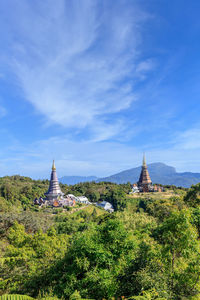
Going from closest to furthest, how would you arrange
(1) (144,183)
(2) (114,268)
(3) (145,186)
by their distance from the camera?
(2) (114,268) < (3) (145,186) < (1) (144,183)

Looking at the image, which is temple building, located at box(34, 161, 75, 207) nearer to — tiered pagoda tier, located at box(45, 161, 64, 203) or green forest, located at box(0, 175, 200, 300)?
tiered pagoda tier, located at box(45, 161, 64, 203)

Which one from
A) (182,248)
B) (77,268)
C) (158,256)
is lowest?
(77,268)

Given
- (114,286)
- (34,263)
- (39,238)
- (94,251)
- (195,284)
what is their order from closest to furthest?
(195,284) < (114,286) < (94,251) < (34,263) < (39,238)

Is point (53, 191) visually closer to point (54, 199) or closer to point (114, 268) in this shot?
point (54, 199)

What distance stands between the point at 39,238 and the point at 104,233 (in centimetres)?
793

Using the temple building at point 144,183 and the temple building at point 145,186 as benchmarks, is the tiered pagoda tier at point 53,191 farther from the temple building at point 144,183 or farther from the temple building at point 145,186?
the temple building at point 144,183

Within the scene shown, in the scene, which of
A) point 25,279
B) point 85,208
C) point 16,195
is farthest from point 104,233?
point 16,195

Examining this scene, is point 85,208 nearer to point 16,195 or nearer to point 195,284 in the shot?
point 16,195

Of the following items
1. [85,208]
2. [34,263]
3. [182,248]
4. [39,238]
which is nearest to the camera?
[182,248]

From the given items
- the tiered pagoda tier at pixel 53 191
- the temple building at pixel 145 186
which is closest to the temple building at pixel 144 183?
the temple building at pixel 145 186

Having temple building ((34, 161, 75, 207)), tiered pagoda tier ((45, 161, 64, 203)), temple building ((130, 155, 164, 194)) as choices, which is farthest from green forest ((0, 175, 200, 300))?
temple building ((130, 155, 164, 194))

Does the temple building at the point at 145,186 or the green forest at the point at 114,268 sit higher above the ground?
the temple building at the point at 145,186

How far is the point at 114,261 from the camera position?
9539 millimetres

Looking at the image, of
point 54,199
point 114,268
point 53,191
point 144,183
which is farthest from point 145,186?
point 114,268
